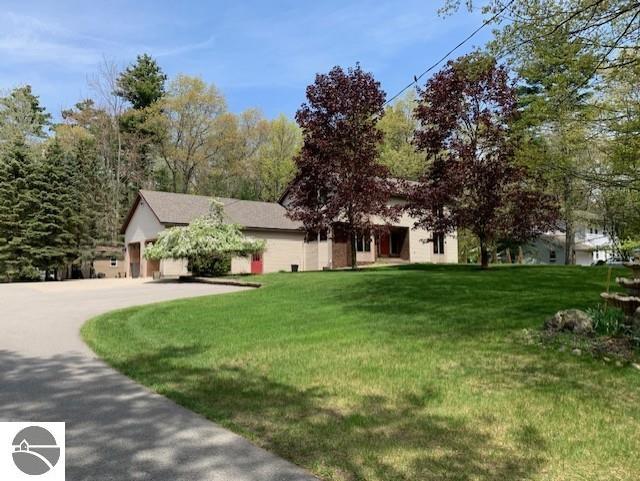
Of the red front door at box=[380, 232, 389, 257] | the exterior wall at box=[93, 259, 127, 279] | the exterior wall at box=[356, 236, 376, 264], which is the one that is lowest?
the exterior wall at box=[93, 259, 127, 279]

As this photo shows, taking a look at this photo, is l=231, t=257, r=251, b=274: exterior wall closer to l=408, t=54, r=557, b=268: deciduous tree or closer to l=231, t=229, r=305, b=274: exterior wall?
l=231, t=229, r=305, b=274: exterior wall

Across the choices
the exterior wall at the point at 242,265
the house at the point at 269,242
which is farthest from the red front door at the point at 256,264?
the exterior wall at the point at 242,265

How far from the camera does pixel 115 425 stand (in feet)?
14.8

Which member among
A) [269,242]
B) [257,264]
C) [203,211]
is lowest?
[257,264]

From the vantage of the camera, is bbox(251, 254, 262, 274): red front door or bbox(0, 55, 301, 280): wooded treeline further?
bbox(0, 55, 301, 280): wooded treeline

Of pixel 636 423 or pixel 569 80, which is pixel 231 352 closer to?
pixel 636 423

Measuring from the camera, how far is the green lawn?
148 inches

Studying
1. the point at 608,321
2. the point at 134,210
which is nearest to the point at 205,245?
the point at 134,210

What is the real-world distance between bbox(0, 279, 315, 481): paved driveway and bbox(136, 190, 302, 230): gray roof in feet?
75.2

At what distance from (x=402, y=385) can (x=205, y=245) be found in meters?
19.8

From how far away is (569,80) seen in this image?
859cm

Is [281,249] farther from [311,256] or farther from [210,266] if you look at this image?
[210,266]

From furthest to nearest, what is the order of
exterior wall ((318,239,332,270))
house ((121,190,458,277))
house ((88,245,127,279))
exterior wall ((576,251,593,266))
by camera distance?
exterior wall ((576,251,593,266))
house ((88,245,127,279))
exterior wall ((318,239,332,270))
house ((121,190,458,277))

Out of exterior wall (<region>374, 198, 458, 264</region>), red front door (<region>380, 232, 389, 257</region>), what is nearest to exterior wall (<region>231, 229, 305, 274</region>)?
red front door (<region>380, 232, 389, 257</region>)
